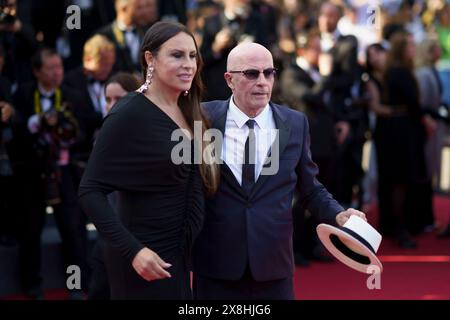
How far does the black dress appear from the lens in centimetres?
356

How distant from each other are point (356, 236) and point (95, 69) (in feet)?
12.6

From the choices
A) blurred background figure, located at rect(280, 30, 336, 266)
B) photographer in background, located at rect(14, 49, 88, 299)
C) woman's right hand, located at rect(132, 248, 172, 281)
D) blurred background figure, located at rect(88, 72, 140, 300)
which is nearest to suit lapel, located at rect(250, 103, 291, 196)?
woman's right hand, located at rect(132, 248, 172, 281)

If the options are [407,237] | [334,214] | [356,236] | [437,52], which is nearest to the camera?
[356,236]

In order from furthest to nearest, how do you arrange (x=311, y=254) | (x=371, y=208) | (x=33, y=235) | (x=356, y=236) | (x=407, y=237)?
1. (x=371, y=208)
2. (x=407, y=237)
3. (x=311, y=254)
4. (x=33, y=235)
5. (x=356, y=236)

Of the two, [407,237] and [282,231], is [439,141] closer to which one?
[407,237]

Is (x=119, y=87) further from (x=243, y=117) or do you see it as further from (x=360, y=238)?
(x=360, y=238)

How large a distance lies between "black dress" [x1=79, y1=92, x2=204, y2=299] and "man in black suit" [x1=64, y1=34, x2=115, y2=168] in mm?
3271

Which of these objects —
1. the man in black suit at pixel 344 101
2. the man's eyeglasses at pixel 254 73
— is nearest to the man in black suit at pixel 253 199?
the man's eyeglasses at pixel 254 73

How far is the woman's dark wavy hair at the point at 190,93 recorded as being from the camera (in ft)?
12.1

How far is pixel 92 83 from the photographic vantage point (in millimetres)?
7027

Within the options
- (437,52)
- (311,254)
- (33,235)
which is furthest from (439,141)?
(33,235)

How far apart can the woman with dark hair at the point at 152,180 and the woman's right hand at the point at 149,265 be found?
3cm

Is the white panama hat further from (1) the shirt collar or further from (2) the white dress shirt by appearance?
(1) the shirt collar

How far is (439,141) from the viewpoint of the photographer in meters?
10.1
